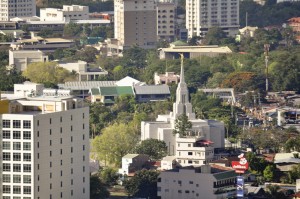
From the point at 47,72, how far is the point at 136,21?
23.8 m

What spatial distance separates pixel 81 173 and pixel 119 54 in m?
55.1

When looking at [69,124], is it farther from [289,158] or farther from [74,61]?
[74,61]

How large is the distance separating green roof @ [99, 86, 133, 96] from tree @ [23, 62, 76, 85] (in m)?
2.48

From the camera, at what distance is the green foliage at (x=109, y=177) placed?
6425 centimetres

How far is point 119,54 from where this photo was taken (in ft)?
363

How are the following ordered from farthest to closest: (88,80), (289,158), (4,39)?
1. (4,39)
2. (88,80)
3. (289,158)

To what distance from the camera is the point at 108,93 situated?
285 ft

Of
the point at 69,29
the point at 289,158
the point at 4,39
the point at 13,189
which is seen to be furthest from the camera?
the point at 69,29

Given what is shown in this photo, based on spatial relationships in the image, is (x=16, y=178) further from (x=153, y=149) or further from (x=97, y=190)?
(x=153, y=149)

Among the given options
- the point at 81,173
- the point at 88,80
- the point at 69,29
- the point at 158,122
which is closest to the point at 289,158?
the point at 158,122

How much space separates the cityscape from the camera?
54.5 meters

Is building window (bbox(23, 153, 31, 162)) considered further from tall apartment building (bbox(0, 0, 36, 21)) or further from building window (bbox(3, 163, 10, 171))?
tall apartment building (bbox(0, 0, 36, 21))

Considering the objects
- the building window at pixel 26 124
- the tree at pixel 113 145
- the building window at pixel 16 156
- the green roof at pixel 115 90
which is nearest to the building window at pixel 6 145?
the building window at pixel 16 156

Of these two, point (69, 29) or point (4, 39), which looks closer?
point (4, 39)
